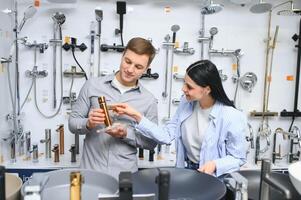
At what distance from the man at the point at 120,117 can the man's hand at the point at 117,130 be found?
1 centimetres

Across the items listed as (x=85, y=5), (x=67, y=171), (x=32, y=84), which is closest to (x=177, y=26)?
(x=85, y=5)

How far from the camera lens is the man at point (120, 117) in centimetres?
153

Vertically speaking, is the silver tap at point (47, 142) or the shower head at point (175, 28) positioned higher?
the shower head at point (175, 28)

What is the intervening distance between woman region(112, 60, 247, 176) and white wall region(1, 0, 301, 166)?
1406mm

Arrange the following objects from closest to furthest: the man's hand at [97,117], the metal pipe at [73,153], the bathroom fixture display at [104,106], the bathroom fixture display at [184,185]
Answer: the bathroom fixture display at [184,185], the bathroom fixture display at [104,106], the man's hand at [97,117], the metal pipe at [73,153]

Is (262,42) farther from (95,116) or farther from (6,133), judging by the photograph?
(6,133)

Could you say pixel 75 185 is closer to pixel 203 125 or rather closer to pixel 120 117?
pixel 120 117

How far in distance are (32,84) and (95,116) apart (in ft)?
5.85

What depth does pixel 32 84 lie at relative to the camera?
2.88 m

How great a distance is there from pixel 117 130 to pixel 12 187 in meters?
0.62

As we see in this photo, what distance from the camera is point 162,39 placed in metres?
2.96

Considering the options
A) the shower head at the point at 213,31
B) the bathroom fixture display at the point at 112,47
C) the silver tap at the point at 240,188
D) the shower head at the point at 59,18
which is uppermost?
the shower head at the point at 59,18

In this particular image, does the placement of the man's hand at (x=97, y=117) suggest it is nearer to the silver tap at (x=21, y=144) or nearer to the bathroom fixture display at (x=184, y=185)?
the bathroom fixture display at (x=184, y=185)

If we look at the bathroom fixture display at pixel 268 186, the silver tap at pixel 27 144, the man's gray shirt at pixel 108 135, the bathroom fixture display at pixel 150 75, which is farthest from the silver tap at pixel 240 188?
the silver tap at pixel 27 144
